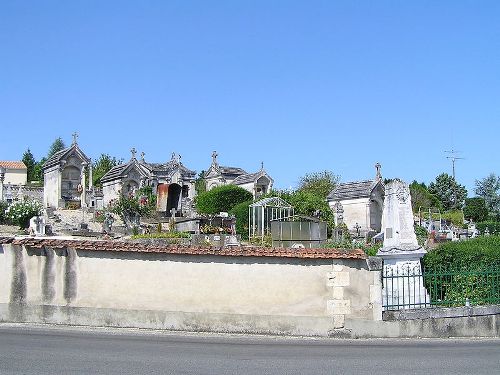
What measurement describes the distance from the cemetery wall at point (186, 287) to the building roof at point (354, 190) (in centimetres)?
3066

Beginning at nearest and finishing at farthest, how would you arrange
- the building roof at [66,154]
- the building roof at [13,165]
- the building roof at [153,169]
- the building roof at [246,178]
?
the building roof at [66,154]
the building roof at [153,169]
the building roof at [246,178]
the building roof at [13,165]

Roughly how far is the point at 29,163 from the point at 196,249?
8006cm

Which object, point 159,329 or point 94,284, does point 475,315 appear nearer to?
point 159,329

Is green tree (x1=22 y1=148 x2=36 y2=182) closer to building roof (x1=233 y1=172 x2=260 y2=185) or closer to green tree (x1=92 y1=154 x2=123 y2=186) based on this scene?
green tree (x1=92 y1=154 x2=123 y2=186)

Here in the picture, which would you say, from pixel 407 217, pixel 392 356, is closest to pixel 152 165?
pixel 407 217

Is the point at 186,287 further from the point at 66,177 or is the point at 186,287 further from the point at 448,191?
the point at 448,191

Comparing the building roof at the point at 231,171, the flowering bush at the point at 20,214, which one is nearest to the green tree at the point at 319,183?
the building roof at the point at 231,171

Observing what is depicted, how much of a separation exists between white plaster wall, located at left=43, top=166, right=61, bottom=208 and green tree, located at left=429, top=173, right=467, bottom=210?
5318 cm

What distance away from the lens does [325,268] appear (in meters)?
13.1

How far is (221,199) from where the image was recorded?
142 feet

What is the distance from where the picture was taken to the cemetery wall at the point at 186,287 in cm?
1303

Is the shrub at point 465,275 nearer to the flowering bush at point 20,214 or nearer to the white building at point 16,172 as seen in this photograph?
the flowering bush at point 20,214

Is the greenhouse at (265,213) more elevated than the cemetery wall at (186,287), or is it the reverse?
the greenhouse at (265,213)

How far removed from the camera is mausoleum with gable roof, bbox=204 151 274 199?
5056 cm
